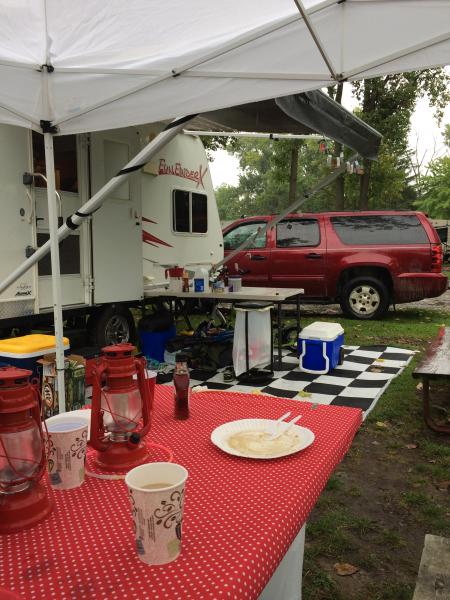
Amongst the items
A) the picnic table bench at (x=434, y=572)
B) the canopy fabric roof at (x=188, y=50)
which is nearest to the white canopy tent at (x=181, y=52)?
the canopy fabric roof at (x=188, y=50)

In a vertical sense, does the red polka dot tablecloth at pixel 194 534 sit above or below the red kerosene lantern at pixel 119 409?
below

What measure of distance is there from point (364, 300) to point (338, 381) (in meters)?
3.83

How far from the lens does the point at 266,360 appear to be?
5.31 metres

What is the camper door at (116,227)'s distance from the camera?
562 centimetres

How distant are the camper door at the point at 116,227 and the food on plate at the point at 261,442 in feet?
14.4

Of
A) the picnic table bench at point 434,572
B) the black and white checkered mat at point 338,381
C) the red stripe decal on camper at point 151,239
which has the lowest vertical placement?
the black and white checkered mat at point 338,381

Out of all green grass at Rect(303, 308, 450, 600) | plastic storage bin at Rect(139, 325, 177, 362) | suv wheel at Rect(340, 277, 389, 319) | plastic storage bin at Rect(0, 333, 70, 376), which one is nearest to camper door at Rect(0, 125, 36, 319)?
plastic storage bin at Rect(0, 333, 70, 376)

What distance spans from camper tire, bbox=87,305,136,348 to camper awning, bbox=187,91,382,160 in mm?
2389

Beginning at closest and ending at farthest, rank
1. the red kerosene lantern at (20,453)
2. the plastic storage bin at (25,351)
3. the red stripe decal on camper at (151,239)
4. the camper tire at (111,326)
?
1. the red kerosene lantern at (20,453)
2. the plastic storage bin at (25,351)
3. the camper tire at (111,326)
4. the red stripe decal on camper at (151,239)

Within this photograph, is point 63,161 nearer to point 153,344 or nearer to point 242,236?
point 153,344

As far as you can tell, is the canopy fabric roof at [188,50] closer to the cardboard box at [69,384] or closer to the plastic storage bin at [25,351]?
the cardboard box at [69,384]

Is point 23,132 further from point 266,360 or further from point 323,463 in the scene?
point 323,463

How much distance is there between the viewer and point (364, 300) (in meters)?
8.66

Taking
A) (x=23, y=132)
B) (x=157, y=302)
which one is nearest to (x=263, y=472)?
(x=23, y=132)
